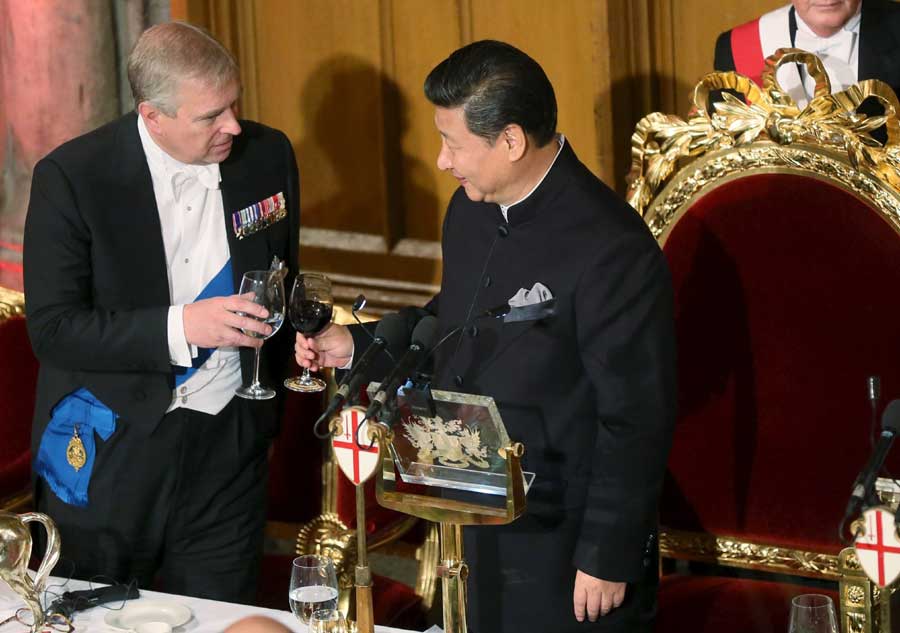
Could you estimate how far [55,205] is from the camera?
2.98 meters

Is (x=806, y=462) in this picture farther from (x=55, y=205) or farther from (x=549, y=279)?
(x=55, y=205)

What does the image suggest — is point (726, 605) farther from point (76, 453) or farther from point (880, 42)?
point (76, 453)

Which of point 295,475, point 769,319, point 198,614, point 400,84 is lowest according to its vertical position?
point 198,614

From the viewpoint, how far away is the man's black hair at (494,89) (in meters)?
2.43

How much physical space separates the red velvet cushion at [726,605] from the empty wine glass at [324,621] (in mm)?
829

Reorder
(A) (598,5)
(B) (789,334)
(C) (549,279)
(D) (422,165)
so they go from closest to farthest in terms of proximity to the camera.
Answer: (C) (549,279) < (B) (789,334) < (A) (598,5) < (D) (422,165)

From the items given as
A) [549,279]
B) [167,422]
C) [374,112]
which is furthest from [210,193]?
[374,112]

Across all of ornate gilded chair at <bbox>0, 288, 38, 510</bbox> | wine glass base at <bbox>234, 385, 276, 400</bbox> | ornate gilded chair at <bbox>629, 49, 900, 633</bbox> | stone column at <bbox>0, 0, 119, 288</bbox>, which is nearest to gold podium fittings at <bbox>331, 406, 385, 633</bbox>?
wine glass base at <bbox>234, 385, 276, 400</bbox>

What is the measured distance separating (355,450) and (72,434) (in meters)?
1.19

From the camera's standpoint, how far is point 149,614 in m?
2.53

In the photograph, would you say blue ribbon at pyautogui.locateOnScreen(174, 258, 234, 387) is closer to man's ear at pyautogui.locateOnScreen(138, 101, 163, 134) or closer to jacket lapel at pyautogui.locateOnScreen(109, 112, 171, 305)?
jacket lapel at pyautogui.locateOnScreen(109, 112, 171, 305)

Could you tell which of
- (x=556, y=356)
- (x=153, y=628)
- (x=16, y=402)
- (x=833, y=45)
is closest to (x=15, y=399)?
(x=16, y=402)

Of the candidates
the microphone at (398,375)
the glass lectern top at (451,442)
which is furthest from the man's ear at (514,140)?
the glass lectern top at (451,442)

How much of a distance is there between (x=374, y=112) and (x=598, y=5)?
796mm
